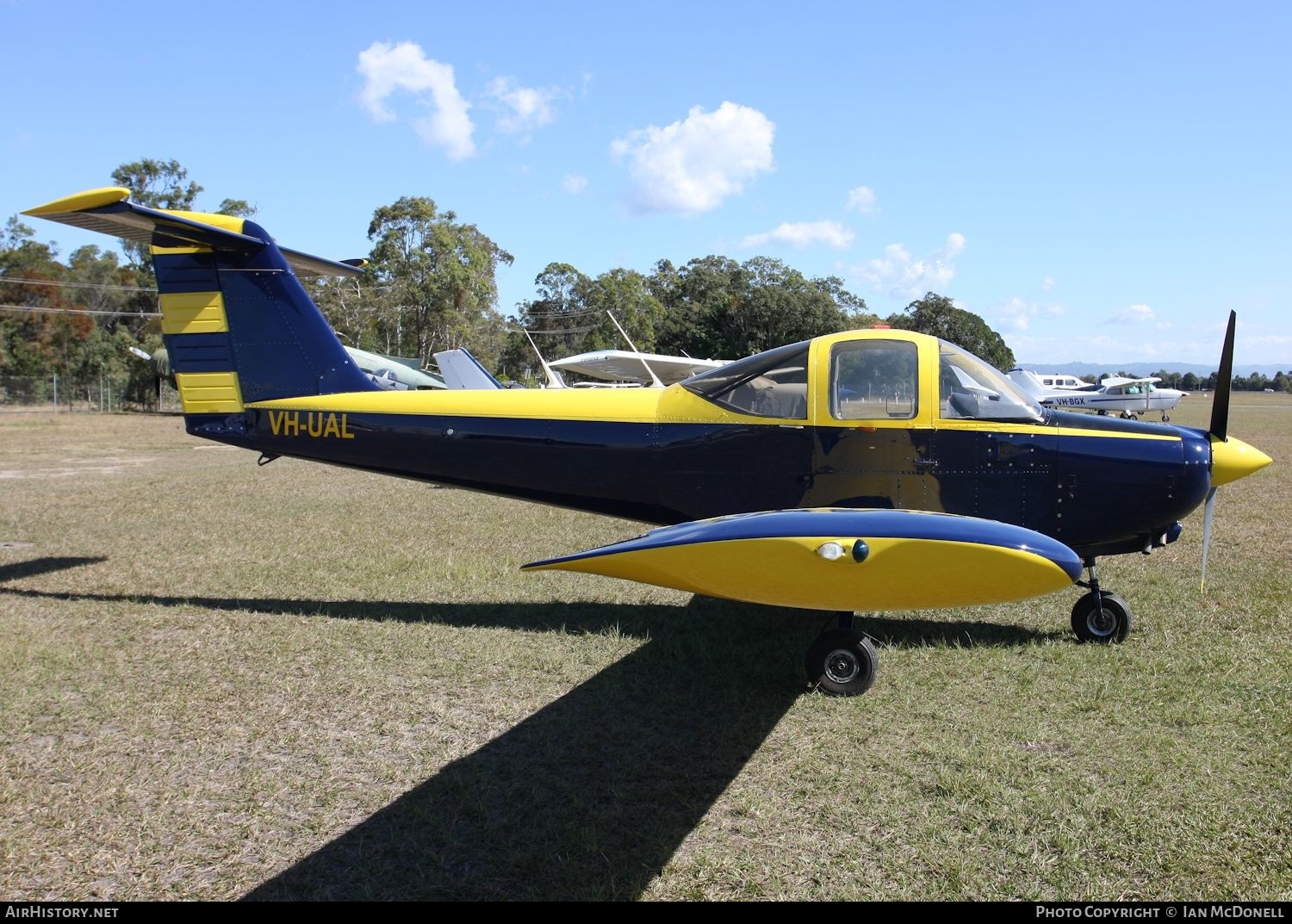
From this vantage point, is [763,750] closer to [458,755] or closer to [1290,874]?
[458,755]

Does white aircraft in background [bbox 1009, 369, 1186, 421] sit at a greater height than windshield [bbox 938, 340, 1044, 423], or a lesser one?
greater

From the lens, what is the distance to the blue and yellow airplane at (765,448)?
129 inches

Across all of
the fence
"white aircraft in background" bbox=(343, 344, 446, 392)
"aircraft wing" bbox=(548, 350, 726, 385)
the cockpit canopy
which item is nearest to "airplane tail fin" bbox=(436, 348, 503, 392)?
"aircraft wing" bbox=(548, 350, 726, 385)

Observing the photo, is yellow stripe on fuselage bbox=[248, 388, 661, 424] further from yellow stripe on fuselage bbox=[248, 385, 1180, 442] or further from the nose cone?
the nose cone

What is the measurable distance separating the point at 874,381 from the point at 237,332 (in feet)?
16.6

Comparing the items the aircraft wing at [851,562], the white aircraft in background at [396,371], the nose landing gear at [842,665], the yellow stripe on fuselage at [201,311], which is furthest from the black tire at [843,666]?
the white aircraft in background at [396,371]

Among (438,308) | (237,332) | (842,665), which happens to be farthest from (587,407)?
(438,308)

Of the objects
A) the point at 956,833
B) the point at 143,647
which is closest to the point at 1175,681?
the point at 956,833

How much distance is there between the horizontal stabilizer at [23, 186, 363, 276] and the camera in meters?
5.71

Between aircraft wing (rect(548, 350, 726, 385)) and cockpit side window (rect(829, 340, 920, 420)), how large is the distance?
15.7 m

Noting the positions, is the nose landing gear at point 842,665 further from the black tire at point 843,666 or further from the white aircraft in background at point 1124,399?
the white aircraft in background at point 1124,399

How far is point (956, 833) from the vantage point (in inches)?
131

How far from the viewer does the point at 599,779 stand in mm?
3801
